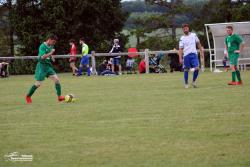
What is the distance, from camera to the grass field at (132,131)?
8781 millimetres

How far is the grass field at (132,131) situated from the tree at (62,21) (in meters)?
35.5

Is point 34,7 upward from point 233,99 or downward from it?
upward

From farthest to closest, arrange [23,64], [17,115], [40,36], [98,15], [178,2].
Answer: [178,2], [98,15], [40,36], [23,64], [17,115]

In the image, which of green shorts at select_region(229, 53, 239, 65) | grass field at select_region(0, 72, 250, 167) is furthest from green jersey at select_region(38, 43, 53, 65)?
green shorts at select_region(229, 53, 239, 65)

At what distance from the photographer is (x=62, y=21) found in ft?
176

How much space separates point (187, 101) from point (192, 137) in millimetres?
6358

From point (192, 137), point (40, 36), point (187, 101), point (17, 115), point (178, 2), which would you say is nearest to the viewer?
point (192, 137)

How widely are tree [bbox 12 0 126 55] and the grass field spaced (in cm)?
3550

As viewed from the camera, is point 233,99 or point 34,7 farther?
point 34,7

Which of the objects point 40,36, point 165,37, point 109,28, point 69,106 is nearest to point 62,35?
point 40,36

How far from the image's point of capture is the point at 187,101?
16.7 meters

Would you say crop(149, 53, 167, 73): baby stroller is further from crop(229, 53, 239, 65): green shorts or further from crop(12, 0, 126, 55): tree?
crop(12, 0, 126, 55): tree

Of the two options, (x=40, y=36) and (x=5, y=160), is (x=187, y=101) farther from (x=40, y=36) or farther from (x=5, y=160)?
(x=40, y=36)

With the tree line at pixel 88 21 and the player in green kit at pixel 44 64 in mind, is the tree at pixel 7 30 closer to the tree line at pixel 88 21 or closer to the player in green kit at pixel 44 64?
the tree line at pixel 88 21
